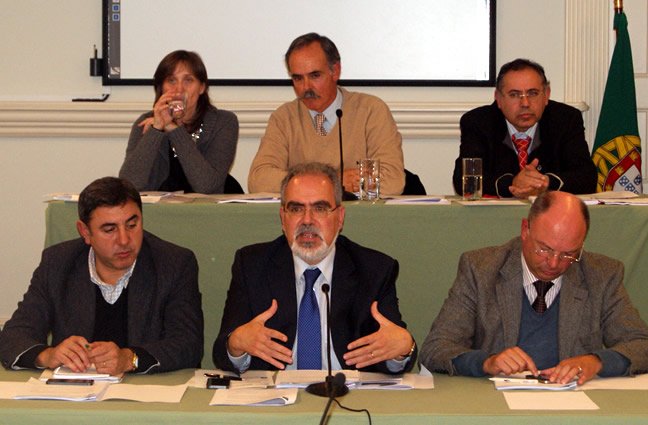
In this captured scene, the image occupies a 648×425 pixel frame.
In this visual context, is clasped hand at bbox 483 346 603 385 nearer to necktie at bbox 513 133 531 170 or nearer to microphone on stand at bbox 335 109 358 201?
microphone on stand at bbox 335 109 358 201

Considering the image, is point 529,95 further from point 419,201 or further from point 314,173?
point 314,173

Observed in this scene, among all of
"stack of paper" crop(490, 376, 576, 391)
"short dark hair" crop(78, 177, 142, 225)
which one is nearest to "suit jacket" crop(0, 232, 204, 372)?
"short dark hair" crop(78, 177, 142, 225)

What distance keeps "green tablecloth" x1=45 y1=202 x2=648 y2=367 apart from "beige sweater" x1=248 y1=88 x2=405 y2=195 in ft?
2.39

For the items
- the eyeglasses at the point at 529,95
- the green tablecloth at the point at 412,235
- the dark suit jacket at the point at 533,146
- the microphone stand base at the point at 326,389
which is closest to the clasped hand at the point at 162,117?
the green tablecloth at the point at 412,235

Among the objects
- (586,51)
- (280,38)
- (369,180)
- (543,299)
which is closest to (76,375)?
(543,299)

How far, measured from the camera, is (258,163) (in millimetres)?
4469

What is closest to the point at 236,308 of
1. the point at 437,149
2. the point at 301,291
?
the point at 301,291

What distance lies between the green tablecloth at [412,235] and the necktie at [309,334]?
2.13 ft

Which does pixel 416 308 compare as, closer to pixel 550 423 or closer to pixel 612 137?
pixel 550 423

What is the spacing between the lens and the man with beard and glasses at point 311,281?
9.89 ft

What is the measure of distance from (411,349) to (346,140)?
1.89m

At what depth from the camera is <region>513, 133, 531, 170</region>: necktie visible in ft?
14.5

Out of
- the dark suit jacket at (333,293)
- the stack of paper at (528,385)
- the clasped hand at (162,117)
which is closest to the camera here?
the stack of paper at (528,385)

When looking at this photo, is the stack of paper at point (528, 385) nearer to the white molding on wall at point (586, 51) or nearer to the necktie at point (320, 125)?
the necktie at point (320, 125)
